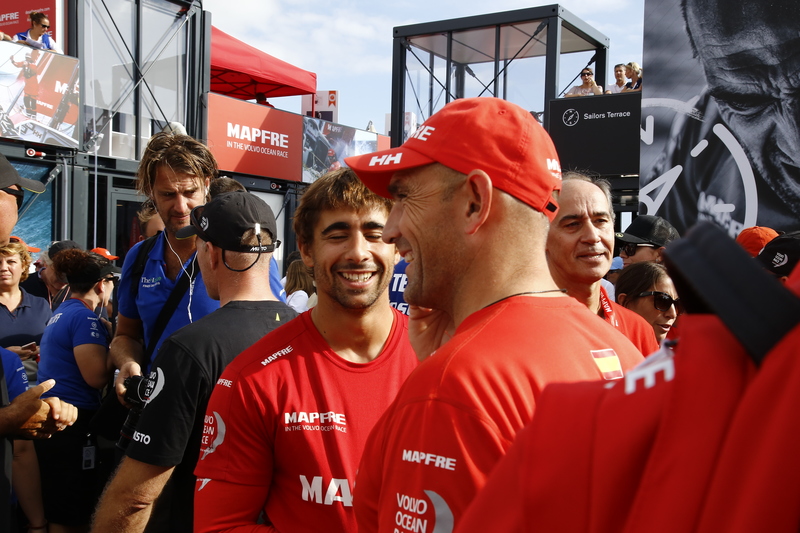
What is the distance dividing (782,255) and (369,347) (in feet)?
6.76

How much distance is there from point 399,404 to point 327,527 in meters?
0.89

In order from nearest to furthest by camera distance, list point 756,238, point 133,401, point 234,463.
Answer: point 234,463 → point 133,401 → point 756,238

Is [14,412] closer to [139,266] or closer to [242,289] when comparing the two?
[139,266]

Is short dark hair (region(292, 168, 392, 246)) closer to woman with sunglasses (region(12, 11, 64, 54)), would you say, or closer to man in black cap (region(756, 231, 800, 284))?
man in black cap (region(756, 231, 800, 284))

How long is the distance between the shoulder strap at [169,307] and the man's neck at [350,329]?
1261 mm

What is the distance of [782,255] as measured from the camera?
3.07 metres

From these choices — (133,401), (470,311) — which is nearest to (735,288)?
(470,311)

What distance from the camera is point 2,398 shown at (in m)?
2.87

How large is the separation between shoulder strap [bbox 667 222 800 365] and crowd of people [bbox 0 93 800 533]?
0.06ft

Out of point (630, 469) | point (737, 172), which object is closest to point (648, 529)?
point (630, 469)

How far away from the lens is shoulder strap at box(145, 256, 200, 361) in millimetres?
3178

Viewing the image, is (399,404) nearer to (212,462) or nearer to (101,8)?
(212,462)

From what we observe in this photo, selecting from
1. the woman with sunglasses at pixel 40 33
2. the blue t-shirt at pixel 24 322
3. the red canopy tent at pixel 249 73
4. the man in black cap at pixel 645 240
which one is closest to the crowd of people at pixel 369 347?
the man in black cap at pixel 645 240

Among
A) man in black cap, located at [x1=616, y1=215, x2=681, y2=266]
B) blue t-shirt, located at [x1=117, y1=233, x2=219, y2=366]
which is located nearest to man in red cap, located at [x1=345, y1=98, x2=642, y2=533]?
blue t-shirt, located at [x1=117, y1=233, x2=219, y2=366]
